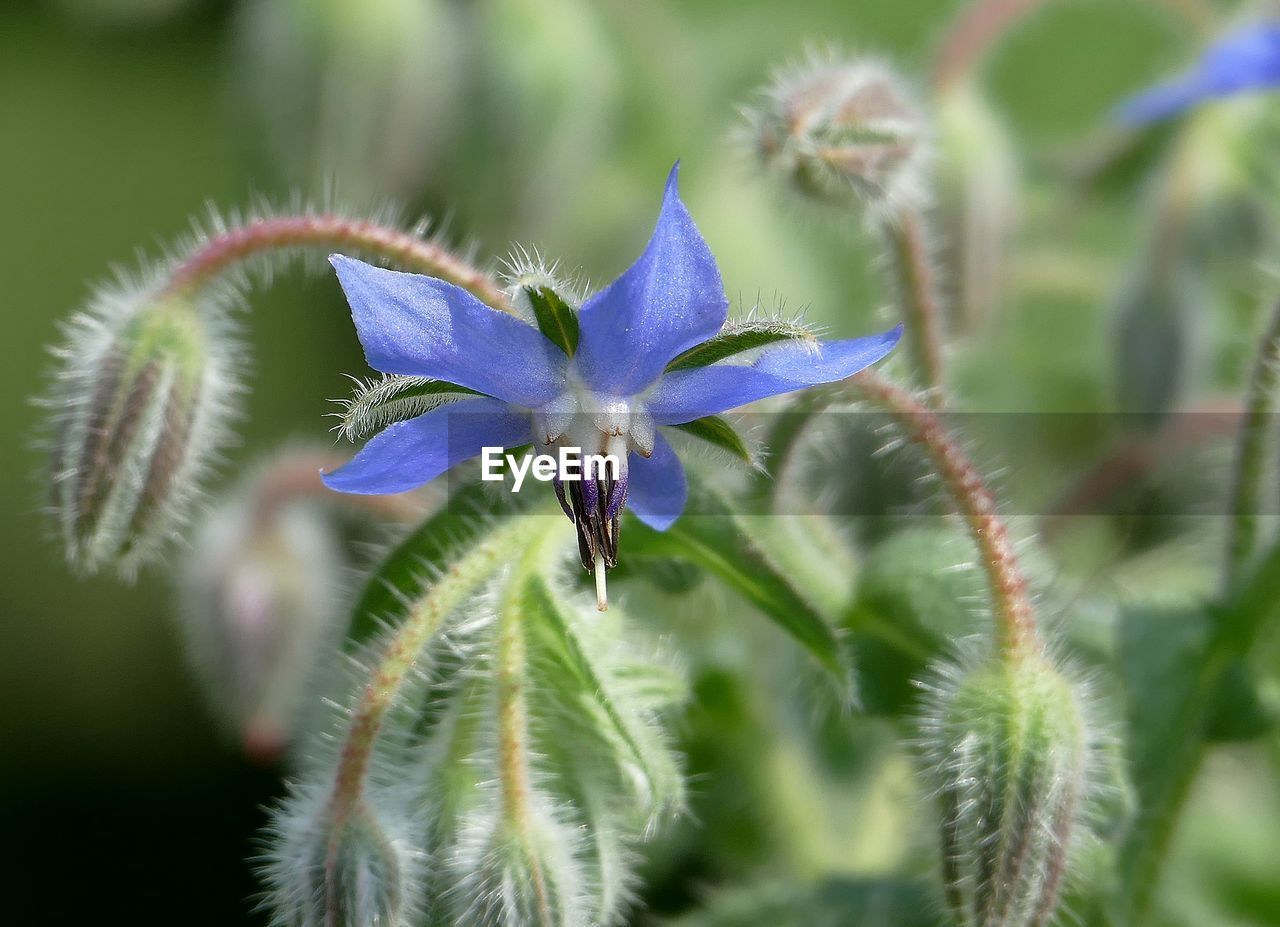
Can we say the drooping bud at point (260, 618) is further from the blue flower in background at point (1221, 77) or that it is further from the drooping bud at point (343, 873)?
the blue flower in background at point (1221, 77)

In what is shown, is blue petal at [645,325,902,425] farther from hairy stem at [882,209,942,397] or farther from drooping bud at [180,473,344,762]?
drooping bud at [180,473,344,762]

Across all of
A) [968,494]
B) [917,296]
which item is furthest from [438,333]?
[917,296]

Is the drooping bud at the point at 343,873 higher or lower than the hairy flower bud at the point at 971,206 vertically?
lower

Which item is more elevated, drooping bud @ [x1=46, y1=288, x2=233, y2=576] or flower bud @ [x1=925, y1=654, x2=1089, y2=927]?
drooping bud @ [x1=46, y1=288, x2=233, y2=576]

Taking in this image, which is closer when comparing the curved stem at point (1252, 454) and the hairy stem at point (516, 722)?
the hairy stem at point (516, 722)

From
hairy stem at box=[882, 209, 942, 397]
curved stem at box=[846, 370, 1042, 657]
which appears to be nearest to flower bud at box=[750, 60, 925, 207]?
hairy stem at box=[882, 209, 942, 397]

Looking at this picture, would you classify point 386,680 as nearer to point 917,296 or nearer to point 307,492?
point 307,492

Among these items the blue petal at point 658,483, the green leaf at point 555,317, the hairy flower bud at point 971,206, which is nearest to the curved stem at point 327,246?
the green leaf at point 555,317

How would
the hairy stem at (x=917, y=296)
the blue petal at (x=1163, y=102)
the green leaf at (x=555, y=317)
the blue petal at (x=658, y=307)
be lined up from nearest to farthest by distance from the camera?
the blue petal at (x=658, y=307), the green leaf at (x=555, y=317), the hairy stem at (x=917, y=296), the blue petal at (x=1163, y=102)
